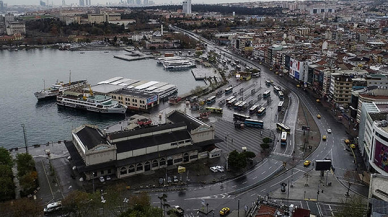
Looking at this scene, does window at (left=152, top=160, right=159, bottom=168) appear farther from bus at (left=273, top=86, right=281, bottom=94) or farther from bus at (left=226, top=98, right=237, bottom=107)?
bus at (left=273, top=86, right=281, bottom=94)

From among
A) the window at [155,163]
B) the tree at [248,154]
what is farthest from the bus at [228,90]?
the window at [155,163]

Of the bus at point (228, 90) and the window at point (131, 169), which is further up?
the bus at point (228, 90)

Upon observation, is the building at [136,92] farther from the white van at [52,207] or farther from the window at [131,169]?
the white van at [52,207]

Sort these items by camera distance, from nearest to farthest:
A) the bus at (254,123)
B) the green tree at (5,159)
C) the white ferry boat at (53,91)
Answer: the green tree at (5,159)
the bus at (254,123)
the white ferry boat at (53,91)

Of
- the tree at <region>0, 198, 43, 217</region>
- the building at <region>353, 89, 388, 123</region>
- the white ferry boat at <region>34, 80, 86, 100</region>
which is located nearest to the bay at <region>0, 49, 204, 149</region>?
the white ferry boat at <region>34, 80, 86, 100</region>

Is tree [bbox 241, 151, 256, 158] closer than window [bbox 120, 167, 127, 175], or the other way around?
window [bbox 120, 167, 127, 175]

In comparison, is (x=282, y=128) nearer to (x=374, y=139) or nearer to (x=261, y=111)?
(x=261, y=111)

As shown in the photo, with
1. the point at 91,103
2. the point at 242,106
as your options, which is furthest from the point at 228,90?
the point at 91,103
